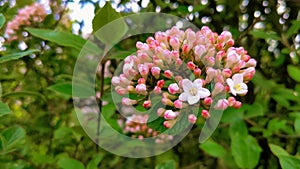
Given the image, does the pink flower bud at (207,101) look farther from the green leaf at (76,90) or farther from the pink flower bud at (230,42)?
the green leaf at (76,90)

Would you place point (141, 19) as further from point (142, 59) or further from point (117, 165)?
point (142, 59)

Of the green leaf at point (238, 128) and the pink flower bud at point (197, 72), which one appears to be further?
the green leaf at point (238, 128)

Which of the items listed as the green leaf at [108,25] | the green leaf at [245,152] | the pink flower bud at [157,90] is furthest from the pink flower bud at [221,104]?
the green leaf at [245,152]

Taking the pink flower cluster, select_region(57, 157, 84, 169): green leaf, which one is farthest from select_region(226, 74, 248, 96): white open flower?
the pink flower cluster

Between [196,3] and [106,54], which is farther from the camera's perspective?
[196,3]

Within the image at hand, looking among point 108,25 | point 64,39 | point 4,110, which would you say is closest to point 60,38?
point 64,39

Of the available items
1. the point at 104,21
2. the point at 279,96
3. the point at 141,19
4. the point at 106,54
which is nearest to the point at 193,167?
the point at 279,96
